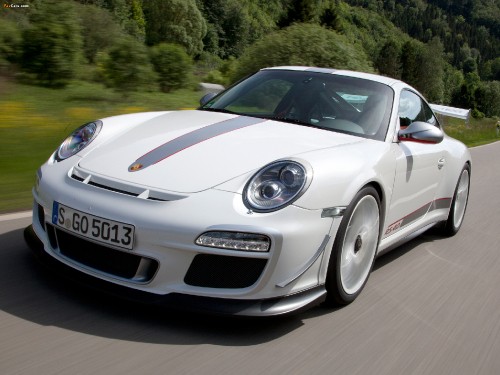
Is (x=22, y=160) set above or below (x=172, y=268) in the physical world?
below

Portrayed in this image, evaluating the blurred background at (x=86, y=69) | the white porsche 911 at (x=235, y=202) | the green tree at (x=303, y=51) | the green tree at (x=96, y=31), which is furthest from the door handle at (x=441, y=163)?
the green tree at (x=96, y=31)

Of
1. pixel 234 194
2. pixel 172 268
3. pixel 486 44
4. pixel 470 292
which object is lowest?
pixel 486 44

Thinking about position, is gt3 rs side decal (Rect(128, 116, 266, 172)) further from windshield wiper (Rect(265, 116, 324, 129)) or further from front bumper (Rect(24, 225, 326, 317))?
front bumper (Rect(24, 225, 326, 317))

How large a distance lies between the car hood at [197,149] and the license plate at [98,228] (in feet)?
0.84

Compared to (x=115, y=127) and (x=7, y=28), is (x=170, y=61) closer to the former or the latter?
(x=7, y=28)

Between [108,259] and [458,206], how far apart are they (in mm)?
3648

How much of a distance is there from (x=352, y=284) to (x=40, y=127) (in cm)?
552

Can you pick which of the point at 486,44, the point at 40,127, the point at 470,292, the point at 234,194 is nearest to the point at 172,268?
the point at 234,194

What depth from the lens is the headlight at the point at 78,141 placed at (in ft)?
11.8

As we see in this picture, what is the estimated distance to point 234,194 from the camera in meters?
3.01

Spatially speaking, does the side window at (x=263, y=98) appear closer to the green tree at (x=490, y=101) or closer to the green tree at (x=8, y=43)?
the green tree at (x=8, y=43)

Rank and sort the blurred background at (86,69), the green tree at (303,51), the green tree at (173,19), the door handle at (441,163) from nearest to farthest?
the door handle at (441,163)
the blurred background at (86,69)
the green tree at (303,51)
the green tree at (173,19)

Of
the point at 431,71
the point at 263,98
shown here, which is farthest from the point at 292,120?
the point at 431,71

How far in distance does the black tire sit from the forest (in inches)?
360
